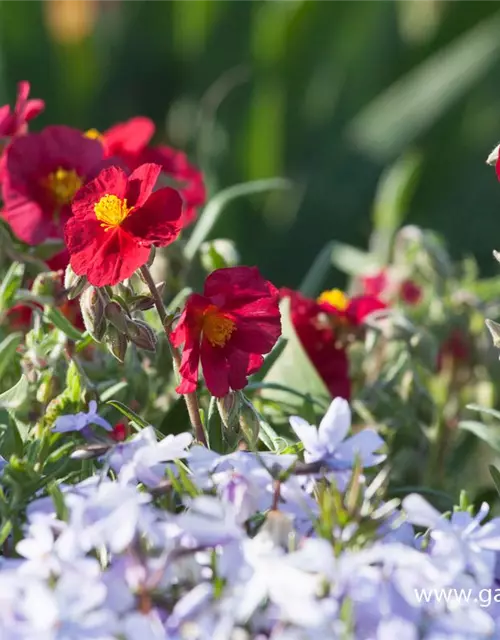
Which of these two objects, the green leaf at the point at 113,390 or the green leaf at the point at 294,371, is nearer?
the green leaf at the point at 113,390

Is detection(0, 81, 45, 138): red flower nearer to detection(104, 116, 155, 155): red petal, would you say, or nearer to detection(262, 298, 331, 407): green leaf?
detection(104, 116, 155, 155): red petal

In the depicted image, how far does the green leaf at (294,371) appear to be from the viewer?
3.25 feet

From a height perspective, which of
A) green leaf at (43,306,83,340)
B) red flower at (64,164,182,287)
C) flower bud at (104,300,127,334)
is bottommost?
green leaf at (43,306,83,340)

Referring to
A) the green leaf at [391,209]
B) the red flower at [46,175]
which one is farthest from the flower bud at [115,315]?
the green leaf at [391,209]

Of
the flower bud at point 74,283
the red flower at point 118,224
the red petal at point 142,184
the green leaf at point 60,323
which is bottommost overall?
the green leaf at point 60,323

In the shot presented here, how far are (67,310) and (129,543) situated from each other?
1.52ft

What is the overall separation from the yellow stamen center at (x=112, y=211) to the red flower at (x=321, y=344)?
35 cm

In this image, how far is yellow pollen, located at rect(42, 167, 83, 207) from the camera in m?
0.99

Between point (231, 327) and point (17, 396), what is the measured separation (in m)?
0.16

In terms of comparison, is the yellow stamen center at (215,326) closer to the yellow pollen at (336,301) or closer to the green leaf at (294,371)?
the green leaf at (294,371)

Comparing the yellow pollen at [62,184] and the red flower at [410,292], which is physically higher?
the yellow pollen at [62,184]

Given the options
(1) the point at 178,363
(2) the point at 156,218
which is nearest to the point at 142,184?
(2) the point at 156,218

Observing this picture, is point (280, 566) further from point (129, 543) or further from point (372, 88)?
point (372, 88)

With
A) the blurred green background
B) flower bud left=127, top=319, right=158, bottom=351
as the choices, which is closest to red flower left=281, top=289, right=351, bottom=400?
flower bud left=127, top=319, right=158, bottom=351
